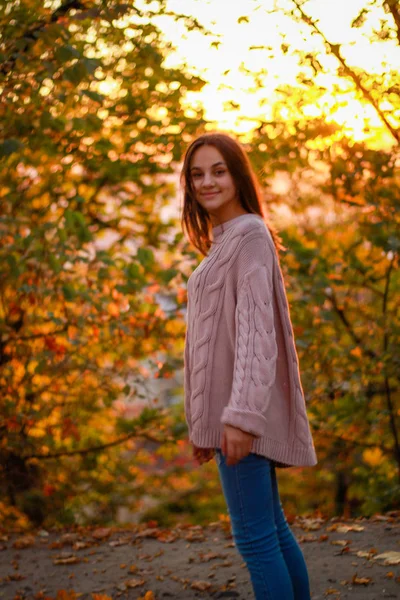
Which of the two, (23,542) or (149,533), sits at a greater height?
(23,542)

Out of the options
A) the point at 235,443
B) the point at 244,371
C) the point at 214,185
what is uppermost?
the point at 214,185

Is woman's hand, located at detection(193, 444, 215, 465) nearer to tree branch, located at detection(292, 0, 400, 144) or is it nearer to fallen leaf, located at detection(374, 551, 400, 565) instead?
fallen leaf, located at detection(374, 551, 400, 565)

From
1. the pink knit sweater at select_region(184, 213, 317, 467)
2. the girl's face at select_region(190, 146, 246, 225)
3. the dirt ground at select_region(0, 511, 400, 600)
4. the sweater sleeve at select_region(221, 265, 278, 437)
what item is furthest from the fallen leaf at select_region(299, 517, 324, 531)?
the girl's face at select_region(190, 146, 246, 225)

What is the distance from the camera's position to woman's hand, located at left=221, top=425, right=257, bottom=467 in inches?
93.4

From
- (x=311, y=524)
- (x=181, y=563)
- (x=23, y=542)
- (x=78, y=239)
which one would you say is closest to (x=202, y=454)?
(x=181, y=563)

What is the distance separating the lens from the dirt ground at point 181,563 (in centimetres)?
375

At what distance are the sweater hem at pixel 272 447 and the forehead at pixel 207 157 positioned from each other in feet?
3.12

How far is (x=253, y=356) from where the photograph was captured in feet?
7.86

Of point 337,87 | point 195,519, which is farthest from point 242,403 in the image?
point 195,519

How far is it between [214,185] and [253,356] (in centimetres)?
68

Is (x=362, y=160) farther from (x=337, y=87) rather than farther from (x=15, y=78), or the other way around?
(x=15, y=78)

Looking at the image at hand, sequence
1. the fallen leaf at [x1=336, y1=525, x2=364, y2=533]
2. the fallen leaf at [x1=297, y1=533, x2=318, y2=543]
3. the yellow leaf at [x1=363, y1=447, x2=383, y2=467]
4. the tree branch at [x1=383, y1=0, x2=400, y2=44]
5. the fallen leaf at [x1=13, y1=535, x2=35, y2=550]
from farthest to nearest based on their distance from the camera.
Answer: the yellow leaf at [x1=363, y1=447, x2=383, y2=467] → the fallen leaf at [x1=13, y1=535, x2=35, y2=550] → the fallen leaf at [x1=336, y1=525, x2=364, y2=533] → the fallen leaf at [x1=297, y1=533, x2=318, y2=543] → the tree branch at [x1=383, y1=0, x2=400, y2=44]

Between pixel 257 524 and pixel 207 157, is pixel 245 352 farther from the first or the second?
pixel 207 157

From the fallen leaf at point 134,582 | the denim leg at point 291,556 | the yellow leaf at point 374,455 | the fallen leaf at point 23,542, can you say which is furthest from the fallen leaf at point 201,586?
the yellow leaf at point 374,455
